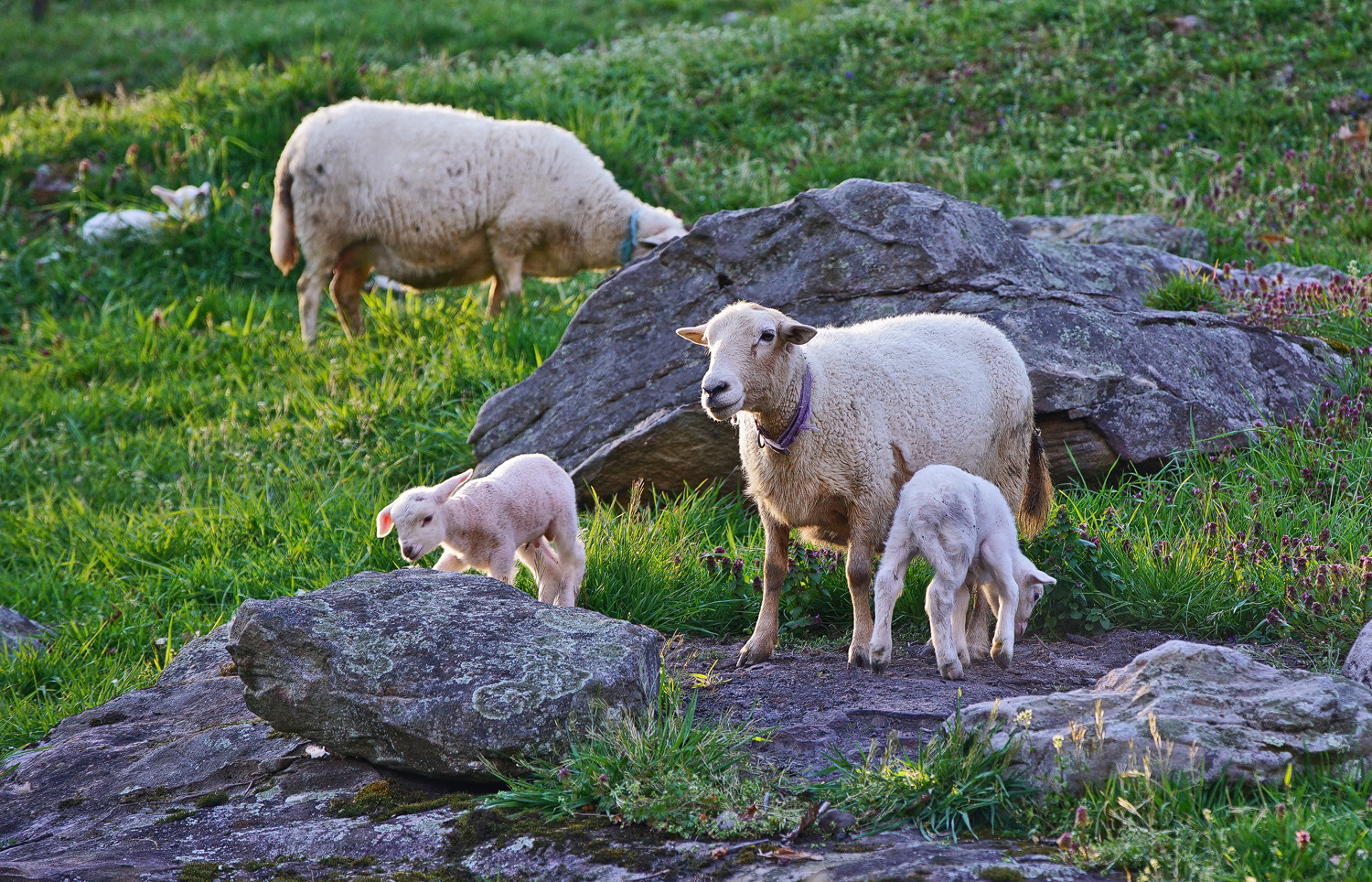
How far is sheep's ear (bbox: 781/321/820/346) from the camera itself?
450 centimetres

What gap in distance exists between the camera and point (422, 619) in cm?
406

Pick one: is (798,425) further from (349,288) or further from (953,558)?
(349,288)

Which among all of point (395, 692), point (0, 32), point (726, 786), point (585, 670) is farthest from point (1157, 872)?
point (0, 32)

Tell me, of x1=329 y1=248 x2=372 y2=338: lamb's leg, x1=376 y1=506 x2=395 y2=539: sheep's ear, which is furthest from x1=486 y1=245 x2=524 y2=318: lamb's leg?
x1=376 y1=506 x2=395 y2=539: sheep's ear

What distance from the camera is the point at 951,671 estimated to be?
4273 mm

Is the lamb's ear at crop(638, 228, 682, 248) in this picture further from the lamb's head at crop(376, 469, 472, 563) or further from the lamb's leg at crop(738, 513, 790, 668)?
the lamb's leg at crop(738, 513, 790, 668)

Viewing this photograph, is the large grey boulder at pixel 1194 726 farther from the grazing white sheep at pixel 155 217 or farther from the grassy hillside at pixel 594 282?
the grazing white sheep at pixel 155 217

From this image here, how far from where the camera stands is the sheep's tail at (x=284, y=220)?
31.4ft

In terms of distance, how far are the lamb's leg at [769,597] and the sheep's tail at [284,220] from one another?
6.29 meters

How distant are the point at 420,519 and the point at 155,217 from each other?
794 centimetres

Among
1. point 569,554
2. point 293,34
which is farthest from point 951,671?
point 293,34

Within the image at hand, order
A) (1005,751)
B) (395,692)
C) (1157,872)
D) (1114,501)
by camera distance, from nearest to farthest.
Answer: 1. (1157,872)
2. (1005,751)
3. (395,692)
4. (1114,501)

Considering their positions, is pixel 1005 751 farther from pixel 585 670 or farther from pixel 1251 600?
pixel 1251 600

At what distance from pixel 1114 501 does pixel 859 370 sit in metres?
1.80
